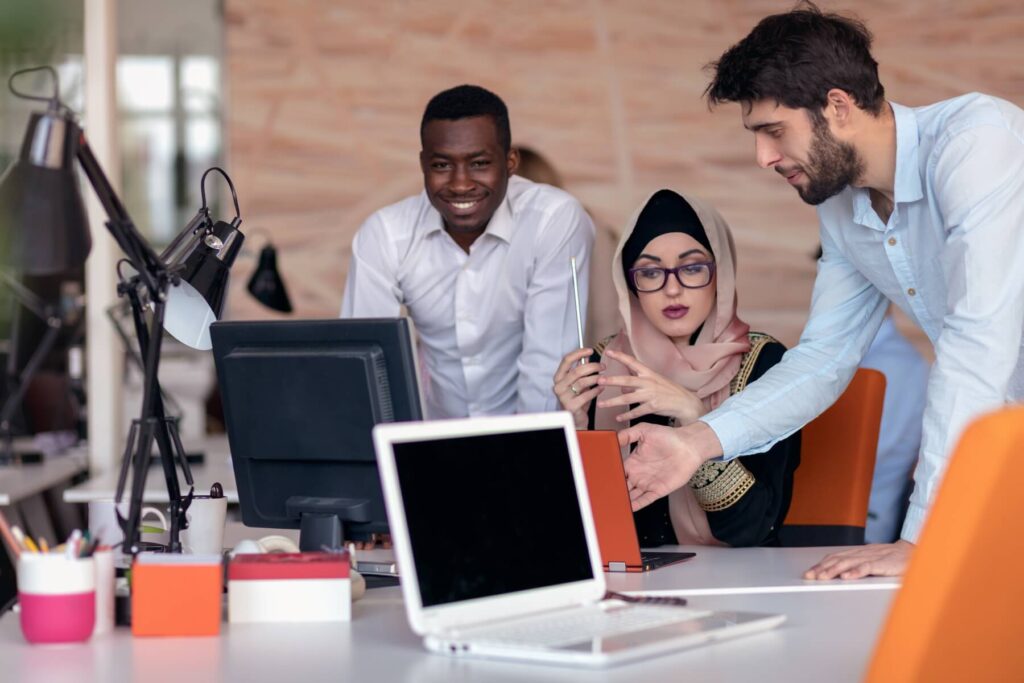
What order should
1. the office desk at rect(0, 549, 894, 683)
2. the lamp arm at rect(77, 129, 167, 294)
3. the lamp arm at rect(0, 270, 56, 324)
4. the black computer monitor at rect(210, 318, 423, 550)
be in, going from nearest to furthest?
the office desk at rect(0, 549, 894, 683), the lamp arm at rect(77, 129, 167, 294), the black computer monitor at rect(210, 318, 423, 550), the lamp arm at rect(0, 270, 56, 324)

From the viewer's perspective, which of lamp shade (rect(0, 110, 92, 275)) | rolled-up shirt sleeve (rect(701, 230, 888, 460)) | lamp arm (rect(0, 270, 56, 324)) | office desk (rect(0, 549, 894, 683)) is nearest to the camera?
office desk (rect(0, 549, 894, 683))

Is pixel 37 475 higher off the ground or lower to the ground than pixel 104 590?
higher

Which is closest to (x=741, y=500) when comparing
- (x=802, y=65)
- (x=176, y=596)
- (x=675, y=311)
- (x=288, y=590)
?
(x=675, y=311)

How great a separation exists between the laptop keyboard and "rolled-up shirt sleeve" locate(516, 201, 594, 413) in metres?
1.20

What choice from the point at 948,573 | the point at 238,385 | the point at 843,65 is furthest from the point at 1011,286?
the point at 238,385

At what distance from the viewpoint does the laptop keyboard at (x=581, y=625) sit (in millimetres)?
1367

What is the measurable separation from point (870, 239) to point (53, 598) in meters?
1.45

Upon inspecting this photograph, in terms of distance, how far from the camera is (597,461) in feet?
6.25

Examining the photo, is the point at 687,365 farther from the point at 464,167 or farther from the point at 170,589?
the point at 170,589

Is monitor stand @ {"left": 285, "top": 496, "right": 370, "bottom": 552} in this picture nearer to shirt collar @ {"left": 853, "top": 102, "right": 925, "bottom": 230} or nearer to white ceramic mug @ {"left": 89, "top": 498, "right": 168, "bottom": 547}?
white ceramic mug @ {"left": 89, "top": 498, "right": 168, "bottom": 547}

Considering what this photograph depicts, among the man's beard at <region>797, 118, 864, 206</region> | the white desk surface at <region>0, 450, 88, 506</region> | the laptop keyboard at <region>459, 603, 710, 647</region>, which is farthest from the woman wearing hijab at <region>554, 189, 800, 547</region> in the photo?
the white desk surface at <region>0, 450, 88, 506</region>

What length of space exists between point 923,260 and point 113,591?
140 centimetres

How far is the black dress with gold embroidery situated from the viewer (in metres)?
2.34

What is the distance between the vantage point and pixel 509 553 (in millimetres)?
1501
